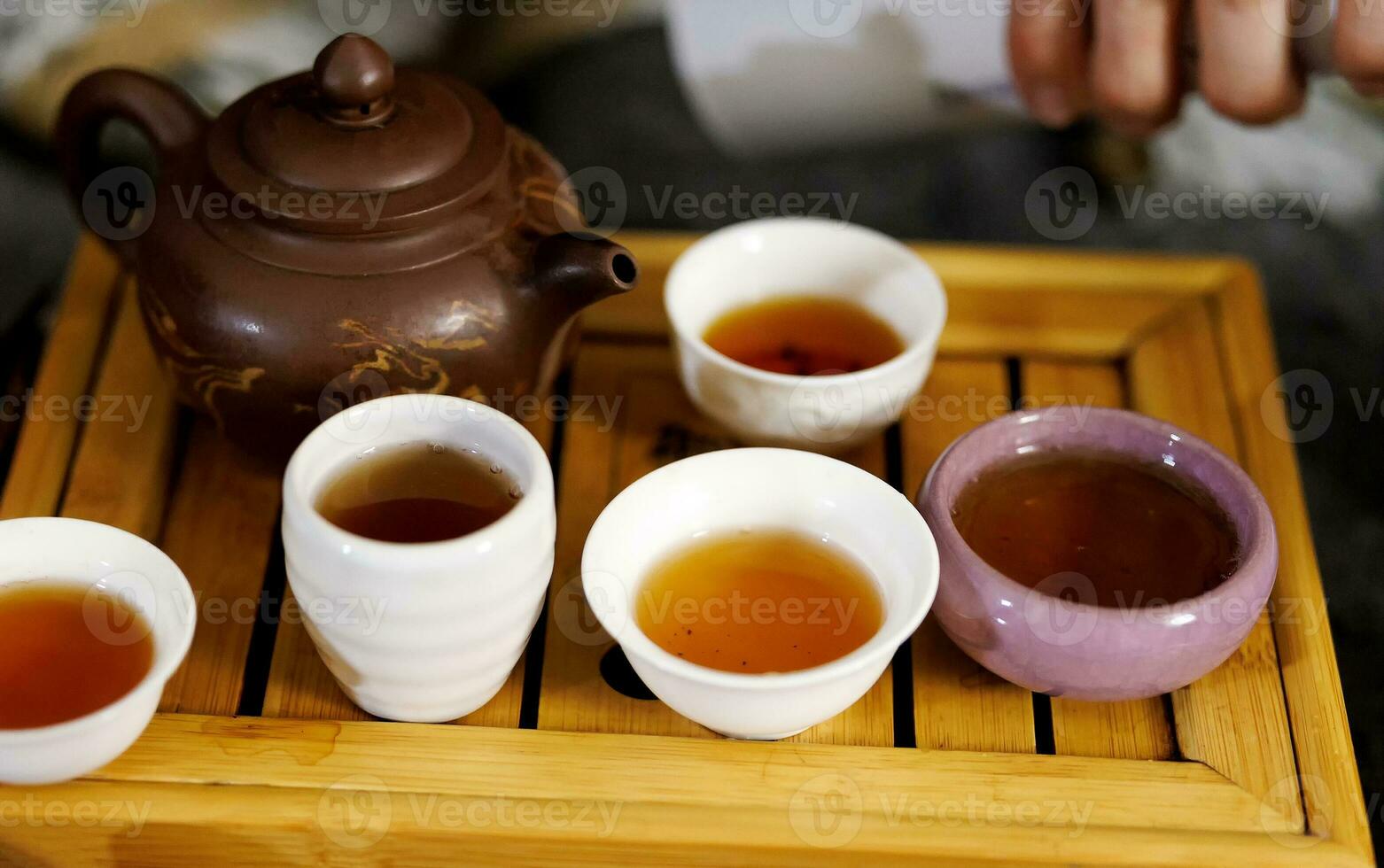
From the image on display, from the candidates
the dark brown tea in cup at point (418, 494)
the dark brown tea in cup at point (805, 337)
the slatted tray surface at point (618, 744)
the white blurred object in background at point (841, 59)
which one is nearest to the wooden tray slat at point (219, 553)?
the slatted tray surface at point (618, 744)

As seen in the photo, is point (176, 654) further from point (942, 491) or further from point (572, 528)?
point (942, 491)

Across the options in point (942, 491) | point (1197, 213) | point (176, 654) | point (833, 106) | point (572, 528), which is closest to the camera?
point (176, 654)

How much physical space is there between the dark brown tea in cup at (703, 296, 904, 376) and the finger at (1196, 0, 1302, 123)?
391mm

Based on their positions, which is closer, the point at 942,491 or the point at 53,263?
the point at 942,491

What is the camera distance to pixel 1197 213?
1947 mm

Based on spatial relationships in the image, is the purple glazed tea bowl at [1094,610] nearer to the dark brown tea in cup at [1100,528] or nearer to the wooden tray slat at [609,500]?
the dark brown tea in cup at [1100,528]

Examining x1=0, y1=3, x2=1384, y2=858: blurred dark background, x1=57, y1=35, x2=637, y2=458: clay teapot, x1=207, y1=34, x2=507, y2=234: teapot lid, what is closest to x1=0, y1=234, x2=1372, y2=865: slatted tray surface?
x1=57, y1=35, x2=637, y2=458: clay teapot

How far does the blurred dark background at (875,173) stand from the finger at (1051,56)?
210 millimetres

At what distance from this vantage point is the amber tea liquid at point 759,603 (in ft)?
2.92

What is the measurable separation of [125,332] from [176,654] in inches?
19.4

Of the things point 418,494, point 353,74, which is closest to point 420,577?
point 418,494

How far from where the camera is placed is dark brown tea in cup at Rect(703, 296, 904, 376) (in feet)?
3.76

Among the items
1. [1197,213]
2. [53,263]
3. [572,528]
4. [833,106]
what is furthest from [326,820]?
[1197,213]

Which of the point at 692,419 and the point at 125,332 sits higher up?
the point at 125,332
